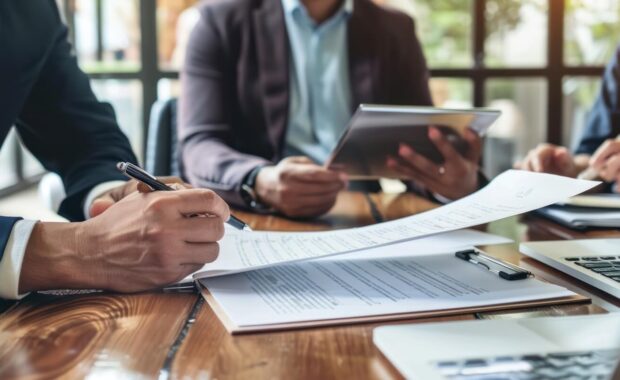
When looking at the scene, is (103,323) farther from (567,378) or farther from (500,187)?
(500,187)

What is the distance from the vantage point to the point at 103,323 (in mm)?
599

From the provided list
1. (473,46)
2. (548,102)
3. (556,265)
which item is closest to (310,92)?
(556,265)

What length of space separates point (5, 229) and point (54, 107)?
626 millimetres

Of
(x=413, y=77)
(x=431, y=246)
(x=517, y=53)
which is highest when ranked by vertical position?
(x=517, y=53)

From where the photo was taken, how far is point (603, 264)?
755mm

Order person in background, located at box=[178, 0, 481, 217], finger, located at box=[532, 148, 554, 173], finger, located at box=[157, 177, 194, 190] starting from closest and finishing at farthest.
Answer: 1. finger, located at box=[157, 177, 194, 190]
2. finger, located at box=[532, 148, 554, 173]
3. person in background, located at box=[178, 0, 481, 217]

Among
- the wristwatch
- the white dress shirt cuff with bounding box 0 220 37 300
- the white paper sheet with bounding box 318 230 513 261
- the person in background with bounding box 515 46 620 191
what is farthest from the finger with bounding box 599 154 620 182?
the white dress shirt cuff with bounding box 0 220 37 300

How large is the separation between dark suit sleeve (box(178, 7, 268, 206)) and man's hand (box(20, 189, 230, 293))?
661mm

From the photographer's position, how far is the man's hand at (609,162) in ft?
3.87

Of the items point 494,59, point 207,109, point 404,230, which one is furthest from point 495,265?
point 494,59

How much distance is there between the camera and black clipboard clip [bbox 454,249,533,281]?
71cm

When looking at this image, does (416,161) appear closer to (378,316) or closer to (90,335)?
(378,316)

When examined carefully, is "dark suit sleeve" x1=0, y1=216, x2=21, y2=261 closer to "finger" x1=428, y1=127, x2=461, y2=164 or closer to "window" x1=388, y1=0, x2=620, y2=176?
"finger" x1=428, y1=127, x2=461, y2=164

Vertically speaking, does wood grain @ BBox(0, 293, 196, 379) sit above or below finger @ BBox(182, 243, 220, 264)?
below
